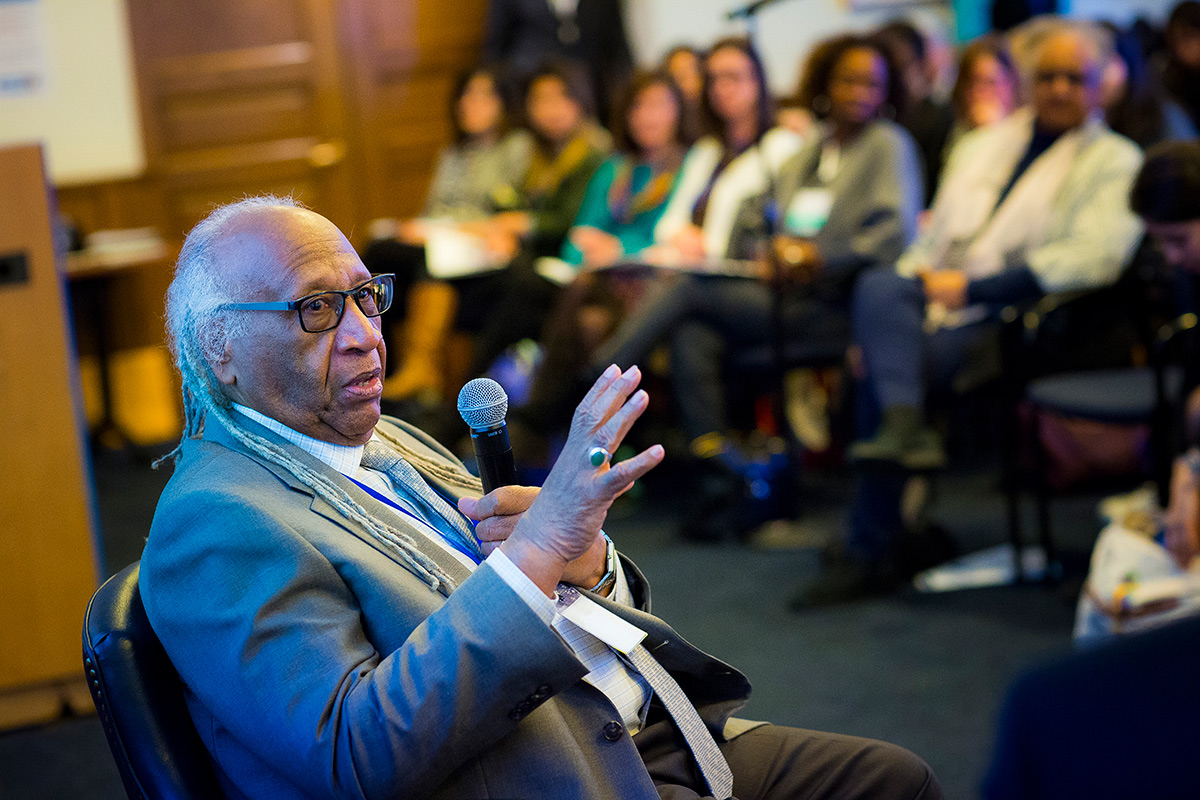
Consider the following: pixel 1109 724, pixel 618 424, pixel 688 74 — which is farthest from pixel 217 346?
pixel 688 74

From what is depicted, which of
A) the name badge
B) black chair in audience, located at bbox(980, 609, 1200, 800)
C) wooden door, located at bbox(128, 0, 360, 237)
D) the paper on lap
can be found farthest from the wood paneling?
black chair in audience, located at bbox(980, 609, 1200, 800)

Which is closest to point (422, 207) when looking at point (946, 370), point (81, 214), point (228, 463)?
point (81, 214)

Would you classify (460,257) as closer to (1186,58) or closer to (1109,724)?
(1186,58)

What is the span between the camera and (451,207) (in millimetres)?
5855

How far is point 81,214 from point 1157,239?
528 cm

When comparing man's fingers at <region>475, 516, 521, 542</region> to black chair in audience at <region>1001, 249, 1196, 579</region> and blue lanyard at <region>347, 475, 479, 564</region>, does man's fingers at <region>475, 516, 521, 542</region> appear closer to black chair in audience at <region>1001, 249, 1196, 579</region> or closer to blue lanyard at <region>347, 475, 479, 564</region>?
blue lanyard at <region>347, 475, 479, 564</region>

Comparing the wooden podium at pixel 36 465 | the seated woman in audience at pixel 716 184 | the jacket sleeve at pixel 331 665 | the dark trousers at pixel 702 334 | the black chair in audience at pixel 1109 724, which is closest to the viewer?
the black chair in audience at pixel 1109 724

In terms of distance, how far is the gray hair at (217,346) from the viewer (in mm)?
1214

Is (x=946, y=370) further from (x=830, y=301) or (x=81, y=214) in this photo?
(x=81, y=214)

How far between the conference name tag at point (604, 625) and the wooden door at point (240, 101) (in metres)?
5.38

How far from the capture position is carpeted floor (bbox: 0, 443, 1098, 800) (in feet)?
8.01

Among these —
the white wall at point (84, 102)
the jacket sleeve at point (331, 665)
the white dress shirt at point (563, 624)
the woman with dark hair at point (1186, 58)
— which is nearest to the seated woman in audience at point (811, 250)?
the woman with dark hair at point (1186, 58)

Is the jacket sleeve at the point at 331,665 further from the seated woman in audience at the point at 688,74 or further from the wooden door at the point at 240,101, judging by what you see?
the wooden door at the point at 240,101

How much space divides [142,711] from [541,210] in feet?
13.2
